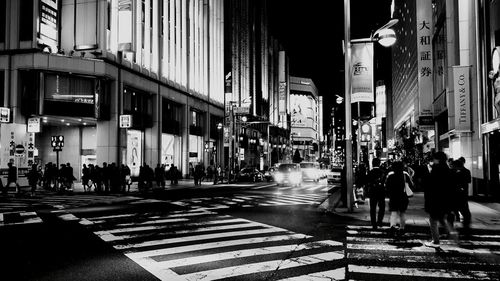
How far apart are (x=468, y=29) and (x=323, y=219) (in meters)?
14.5

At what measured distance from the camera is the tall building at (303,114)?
154 meters

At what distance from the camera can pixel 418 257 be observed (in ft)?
27.5

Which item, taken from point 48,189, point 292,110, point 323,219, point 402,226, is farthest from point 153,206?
point 292,110

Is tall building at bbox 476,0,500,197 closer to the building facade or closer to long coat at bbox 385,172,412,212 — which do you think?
the building facade

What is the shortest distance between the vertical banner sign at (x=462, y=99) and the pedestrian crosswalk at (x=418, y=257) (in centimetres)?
1109

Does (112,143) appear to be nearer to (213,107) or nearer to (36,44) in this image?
(36,44)

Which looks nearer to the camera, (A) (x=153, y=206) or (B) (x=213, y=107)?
(A) (x=153, y=206)

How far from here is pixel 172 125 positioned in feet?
154

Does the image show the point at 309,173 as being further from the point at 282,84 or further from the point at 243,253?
the point at 282,84

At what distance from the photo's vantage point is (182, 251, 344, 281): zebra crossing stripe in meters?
6.91

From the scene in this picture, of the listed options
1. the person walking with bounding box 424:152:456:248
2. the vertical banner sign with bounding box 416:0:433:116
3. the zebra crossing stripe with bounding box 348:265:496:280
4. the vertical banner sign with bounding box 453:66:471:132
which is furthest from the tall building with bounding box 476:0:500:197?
the vertical banner sign with bounding box 416:0:433:116

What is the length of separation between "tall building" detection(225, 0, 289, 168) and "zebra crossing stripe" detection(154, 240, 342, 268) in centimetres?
3832

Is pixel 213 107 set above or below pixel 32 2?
below

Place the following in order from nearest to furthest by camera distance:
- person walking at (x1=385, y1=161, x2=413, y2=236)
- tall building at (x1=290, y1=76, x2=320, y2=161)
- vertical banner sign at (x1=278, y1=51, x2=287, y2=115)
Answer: person walking at (x1=385, y1=161, x2=413, y2=236)
vertical banner sign at (x1=278, y1=51, x2=287, y2=115)
tall building at (x1=290, y1=76, x2=320, y2=161)
